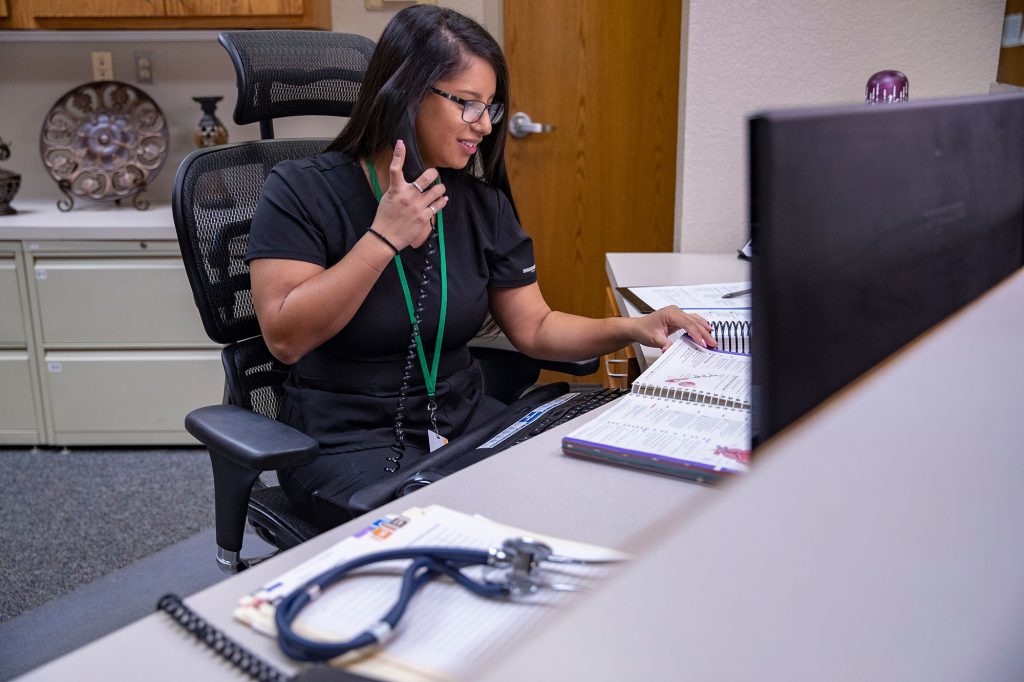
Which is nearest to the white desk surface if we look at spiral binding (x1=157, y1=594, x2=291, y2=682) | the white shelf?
spiral binding (x1=157, y1=594, x2=291, y2=682)

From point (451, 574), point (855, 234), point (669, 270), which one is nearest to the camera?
point (855, 234)

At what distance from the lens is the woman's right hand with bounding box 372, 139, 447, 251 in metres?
1.36

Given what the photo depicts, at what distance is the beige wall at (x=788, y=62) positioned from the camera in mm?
2133

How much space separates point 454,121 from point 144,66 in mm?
2264

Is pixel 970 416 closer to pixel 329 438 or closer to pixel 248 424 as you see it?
pixel 248 424

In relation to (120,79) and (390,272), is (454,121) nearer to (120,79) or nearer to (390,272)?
(390,272)

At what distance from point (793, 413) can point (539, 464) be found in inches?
17.9

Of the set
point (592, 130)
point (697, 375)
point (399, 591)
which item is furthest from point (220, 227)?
point (592, 130)

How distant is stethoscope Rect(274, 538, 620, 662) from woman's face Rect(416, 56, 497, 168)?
2.89 feet

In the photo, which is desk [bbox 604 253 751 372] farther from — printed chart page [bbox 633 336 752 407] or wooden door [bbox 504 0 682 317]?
wooden door [bbox 504 0 682 317]

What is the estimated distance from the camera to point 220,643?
66 centimetres

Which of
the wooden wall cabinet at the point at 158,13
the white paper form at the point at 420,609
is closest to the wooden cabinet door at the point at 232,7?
the wooden wall cabinet at the point at 158,13

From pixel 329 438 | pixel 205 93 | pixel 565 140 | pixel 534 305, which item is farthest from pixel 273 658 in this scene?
pixel 205 93

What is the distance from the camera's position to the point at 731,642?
275 mm
